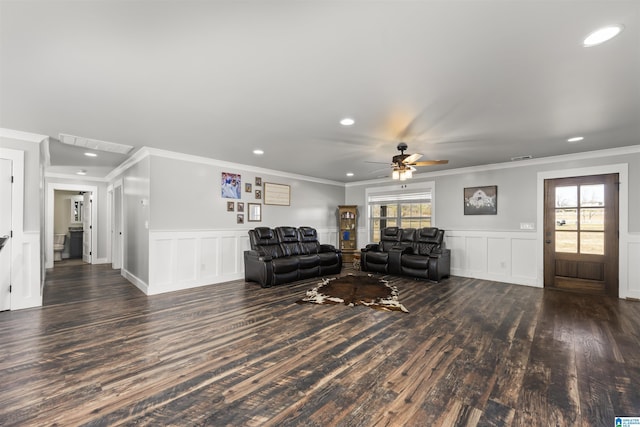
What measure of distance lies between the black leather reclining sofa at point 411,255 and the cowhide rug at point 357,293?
65cm

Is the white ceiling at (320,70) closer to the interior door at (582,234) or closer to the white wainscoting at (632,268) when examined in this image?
the interior door at (582,234)

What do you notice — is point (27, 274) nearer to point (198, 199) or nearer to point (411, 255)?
point (198, 199)

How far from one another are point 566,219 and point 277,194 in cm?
→ 570

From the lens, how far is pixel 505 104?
109 inches

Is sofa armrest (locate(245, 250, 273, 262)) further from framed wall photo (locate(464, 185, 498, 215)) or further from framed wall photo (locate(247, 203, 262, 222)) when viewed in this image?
framed wall photo (locate(464, 185, 498, 215))

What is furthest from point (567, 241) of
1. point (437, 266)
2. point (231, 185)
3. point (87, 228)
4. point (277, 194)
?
point (87, 228)

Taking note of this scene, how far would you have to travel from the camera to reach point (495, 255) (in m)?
5.67

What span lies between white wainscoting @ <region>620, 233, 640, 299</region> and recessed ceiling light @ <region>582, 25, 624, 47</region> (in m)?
4.23

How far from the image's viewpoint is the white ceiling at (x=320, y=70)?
1583 millimetres

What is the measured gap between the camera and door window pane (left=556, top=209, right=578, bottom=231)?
484cm

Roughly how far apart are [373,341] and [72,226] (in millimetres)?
10087

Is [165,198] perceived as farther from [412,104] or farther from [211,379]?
[412,104]

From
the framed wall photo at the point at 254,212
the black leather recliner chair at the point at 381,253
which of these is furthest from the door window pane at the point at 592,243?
the framed wall photo at the point at 254,212

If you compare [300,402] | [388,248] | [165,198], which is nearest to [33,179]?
[165,198]
